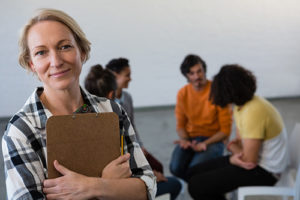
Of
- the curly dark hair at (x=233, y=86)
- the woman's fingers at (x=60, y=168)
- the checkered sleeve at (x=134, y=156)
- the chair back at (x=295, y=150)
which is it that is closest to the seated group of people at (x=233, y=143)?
the curly dark hair at (x=233, y=86)

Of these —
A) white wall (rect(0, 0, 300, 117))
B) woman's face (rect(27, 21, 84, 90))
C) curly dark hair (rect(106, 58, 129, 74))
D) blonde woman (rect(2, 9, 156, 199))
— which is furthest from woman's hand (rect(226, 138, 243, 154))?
white wall (rect(0, 0, 300, 117))

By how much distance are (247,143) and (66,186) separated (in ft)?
4.68

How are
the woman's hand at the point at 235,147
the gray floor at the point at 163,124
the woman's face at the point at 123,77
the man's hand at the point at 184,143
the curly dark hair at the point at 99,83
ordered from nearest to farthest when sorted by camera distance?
the curly dark hair at the point at 99,83 < the woman's hand at the point at 235,147 < the woman's face at the point at 123,77 < the man's hand at the point at 184,143 < the gray floor at the point at 163,124

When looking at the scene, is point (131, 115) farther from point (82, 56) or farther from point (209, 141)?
point (82, 56)

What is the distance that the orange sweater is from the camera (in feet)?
9.04

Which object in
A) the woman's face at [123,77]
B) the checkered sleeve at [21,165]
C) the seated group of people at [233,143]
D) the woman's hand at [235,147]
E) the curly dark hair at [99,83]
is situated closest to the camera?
the checkered sleeve at [21,165]

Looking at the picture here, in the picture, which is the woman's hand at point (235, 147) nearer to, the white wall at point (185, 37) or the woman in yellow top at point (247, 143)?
the woman in yellow top at point (247, 143)

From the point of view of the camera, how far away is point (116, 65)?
2703 millimetres

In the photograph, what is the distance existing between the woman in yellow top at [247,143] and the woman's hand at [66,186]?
1383 millimetres

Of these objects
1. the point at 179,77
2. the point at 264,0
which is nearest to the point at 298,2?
the point at 264,0

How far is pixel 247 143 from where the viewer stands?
2.07 m

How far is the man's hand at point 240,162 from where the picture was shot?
6.95ft

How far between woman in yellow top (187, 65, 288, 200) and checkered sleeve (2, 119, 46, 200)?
4.77 feet

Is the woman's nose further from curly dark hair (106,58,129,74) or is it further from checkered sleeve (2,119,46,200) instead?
curly dark hair (106,58,129,74)
